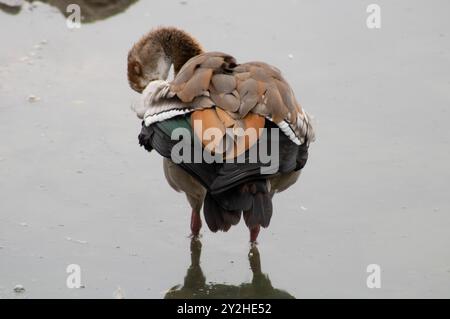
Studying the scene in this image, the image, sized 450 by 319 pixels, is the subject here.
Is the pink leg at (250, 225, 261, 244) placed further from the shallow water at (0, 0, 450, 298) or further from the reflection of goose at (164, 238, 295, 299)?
the reflection of goose at (164, 238, 295, 299)

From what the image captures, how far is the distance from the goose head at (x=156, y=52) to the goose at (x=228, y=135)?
95 cm

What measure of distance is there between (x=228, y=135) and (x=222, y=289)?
1.09 metres

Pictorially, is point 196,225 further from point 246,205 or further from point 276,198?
point 246,205

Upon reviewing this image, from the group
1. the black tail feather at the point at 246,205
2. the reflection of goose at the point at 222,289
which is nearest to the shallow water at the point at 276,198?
the reflection of goose at the point at 222,289

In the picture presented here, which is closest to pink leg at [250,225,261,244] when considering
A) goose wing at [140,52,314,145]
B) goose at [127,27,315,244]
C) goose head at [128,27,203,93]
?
goose at [127,27,315,244]

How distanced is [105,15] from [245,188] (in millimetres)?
4572

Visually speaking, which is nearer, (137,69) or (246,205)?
(246,205)

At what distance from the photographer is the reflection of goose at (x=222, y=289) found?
666 centimetres

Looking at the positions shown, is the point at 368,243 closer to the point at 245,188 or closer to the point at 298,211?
the point at 298,211

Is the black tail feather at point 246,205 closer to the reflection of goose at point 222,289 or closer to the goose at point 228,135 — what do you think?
the goose at point 228,135

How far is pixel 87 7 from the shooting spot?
34.5 ft

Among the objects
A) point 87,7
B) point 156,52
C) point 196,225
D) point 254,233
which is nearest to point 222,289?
point 254,233
